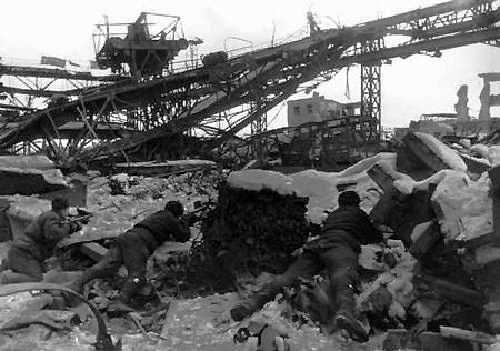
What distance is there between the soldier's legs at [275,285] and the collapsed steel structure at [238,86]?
11436 mm

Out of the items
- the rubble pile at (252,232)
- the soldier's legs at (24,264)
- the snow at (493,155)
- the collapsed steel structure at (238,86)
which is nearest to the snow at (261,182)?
the rubble pile at (252,232)

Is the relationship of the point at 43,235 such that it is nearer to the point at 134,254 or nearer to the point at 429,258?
the point at 134,254

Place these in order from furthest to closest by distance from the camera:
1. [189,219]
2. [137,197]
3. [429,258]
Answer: [137,197], [189,219], [429,258]

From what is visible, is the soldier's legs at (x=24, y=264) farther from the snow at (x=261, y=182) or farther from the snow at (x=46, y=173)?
the snow at (x=46, y=173)

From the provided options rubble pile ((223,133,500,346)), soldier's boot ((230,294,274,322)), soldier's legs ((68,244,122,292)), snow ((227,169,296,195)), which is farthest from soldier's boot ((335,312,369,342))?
soldier's legs ((68,244,122,292))

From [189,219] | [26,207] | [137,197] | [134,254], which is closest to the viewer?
[134,254]

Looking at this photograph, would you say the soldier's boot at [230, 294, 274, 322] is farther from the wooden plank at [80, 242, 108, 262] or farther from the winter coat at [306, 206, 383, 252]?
the wooden plank at [80, 242, 108, 262]

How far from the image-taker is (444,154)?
6250mm

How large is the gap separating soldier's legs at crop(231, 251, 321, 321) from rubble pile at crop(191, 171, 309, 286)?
0.60 m

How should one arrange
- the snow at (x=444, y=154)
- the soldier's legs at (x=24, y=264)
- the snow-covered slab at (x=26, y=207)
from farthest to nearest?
the snow-covered slab at (x=26, y=207), the soldier's legs at (x=24, y=264), the snow at (x=444, y=154)

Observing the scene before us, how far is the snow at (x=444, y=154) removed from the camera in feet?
19.6

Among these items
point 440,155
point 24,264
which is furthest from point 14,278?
point 440,155

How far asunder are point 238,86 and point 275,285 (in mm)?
15660

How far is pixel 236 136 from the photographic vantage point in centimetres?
2275
